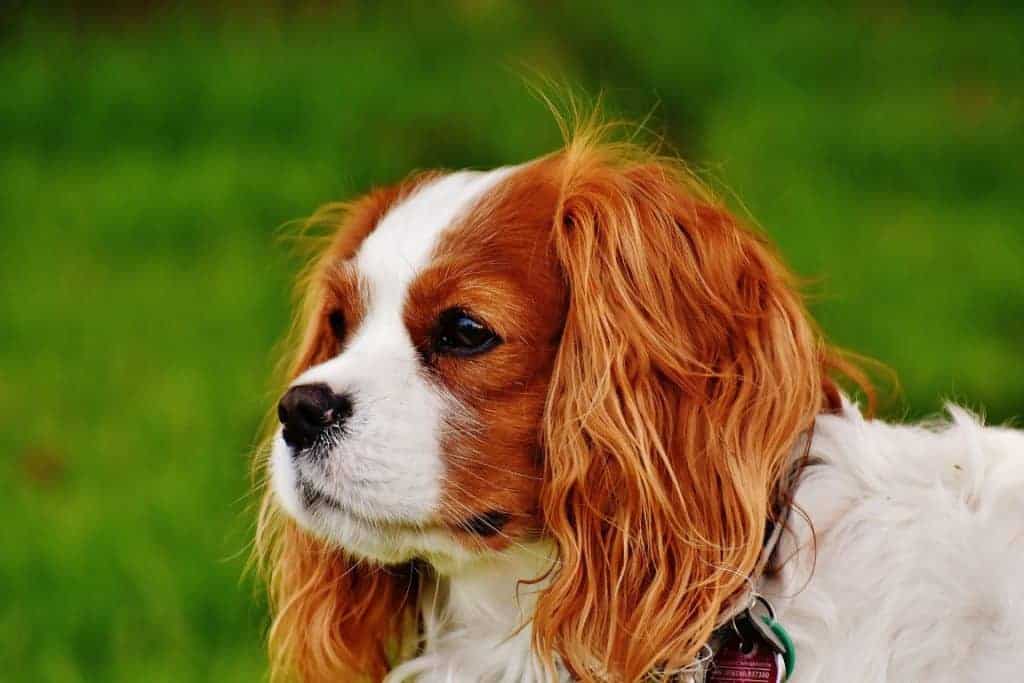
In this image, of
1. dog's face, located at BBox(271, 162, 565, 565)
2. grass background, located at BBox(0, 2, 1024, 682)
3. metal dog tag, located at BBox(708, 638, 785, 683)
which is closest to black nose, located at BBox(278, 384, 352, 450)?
dog's face, located at BBox(271, 162, 565, 565)

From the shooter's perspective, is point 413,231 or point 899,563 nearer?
point 899,563

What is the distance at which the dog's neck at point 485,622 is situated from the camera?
3012 millimetres

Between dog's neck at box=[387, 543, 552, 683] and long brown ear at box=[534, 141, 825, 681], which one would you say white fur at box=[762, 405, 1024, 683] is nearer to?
long brown ear at box=[534, 141, 825, 681]

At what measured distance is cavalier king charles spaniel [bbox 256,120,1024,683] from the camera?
2795mm

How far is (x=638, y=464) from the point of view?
2.84 m

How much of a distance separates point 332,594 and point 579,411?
2.87 feet

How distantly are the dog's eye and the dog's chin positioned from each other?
33cm

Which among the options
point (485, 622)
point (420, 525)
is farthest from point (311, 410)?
point (485, 622)

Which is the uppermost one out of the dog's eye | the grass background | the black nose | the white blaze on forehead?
the white blaze on forehead

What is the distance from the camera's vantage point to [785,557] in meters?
2.85

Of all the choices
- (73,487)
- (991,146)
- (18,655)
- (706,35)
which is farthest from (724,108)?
(18,655)

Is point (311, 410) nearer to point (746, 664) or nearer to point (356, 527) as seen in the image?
point (356, 527)

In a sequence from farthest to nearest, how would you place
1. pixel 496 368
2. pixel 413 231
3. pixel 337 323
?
pixel 337 323 → pixel 413 231 → pixel 496 368

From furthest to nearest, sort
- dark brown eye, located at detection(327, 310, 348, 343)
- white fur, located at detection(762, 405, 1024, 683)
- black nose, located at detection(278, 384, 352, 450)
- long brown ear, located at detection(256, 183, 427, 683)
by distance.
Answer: long brown ear, located at detection(256, 183, 427, 683) → dark brown eye, located at detection(327, 310, 348, 343) → black nose, located at detection(278, 384, 352, 450) → white fur, located at detection(762, 405, 1024, 683)
